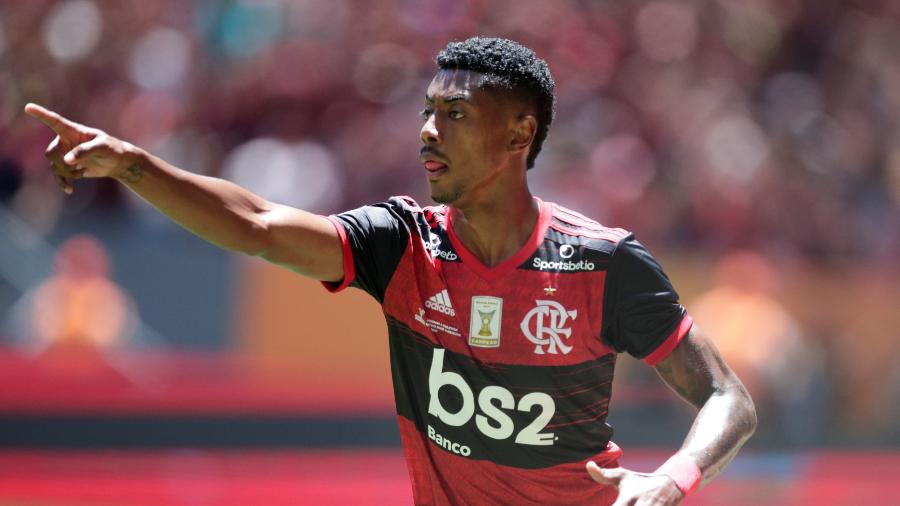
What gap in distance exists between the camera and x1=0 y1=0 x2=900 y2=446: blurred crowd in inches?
418

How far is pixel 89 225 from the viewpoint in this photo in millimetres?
9742

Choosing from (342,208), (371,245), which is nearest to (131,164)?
(371,245)

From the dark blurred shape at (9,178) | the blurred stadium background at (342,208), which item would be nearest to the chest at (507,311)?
the blurred stadium background at (342,208)

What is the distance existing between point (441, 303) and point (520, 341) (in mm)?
287

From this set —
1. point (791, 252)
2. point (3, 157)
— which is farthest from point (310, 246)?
point (791, 252)

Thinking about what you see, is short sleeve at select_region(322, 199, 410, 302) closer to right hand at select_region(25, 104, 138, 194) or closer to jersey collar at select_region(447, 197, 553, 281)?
jersey collar at select_region(447, 197, 553, 281)

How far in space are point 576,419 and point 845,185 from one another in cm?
959

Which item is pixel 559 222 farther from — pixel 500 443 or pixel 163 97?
pixel 163 97

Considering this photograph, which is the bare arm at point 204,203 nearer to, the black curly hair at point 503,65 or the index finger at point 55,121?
the index finger at point 55,121

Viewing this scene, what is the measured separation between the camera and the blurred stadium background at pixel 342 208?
31.3 ft

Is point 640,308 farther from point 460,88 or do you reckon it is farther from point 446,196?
point 460,88

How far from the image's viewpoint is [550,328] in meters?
3.80

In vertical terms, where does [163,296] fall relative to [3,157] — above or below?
below

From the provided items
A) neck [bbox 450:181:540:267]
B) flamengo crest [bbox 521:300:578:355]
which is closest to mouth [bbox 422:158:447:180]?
neck [bbox 450:181:540:267]
